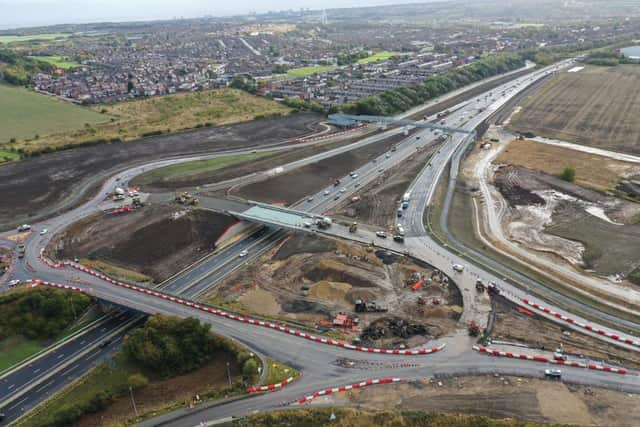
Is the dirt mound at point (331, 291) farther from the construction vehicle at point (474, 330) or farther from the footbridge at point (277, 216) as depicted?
the construction vehicle at point (474, 330)

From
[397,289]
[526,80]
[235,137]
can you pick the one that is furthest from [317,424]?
[526,80]

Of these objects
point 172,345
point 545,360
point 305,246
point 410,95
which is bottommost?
point 545,360

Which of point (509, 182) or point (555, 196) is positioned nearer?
point (555, 196)

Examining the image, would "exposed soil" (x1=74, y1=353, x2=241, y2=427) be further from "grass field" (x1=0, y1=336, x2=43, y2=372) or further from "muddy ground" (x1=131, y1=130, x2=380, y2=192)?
"muddy ground" (x1=131, y1=130, x2=380, y2=192)

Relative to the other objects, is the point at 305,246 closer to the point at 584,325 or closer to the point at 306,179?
the point at 306,179

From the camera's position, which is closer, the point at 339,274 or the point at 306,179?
the point at 339,274

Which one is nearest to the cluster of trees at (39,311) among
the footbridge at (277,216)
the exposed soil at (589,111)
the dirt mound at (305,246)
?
the dirt mound at (305,246)

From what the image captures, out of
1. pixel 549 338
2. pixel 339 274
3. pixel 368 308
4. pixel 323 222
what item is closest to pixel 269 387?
pixel 368 308

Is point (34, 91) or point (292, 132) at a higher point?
point (34, 91)

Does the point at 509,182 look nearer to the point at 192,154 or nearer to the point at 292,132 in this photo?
the point at 292,132
